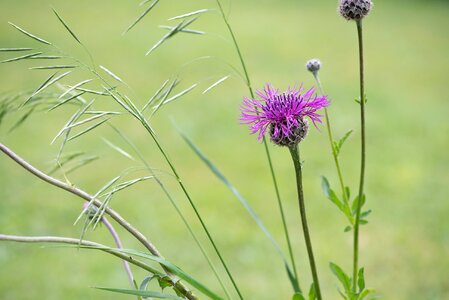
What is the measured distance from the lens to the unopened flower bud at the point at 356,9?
797 mm

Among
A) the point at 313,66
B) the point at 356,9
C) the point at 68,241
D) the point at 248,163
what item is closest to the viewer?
the point at 68,241

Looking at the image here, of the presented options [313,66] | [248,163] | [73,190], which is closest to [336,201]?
[313,66]

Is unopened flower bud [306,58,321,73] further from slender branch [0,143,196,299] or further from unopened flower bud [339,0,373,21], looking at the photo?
slender branch [0,143,196,299]

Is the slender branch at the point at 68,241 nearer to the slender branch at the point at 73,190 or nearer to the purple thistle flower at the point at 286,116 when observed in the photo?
the slender branch at the point at 73,190

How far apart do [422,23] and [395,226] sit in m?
3.88

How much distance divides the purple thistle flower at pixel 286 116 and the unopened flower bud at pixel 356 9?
131 mm

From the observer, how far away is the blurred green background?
2.22 meters

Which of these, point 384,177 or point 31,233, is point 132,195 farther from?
point 384,177

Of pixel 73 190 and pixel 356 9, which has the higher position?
pixel 356 9

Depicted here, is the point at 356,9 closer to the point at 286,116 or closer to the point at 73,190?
the point at 286,116

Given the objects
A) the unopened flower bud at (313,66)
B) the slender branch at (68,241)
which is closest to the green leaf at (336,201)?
the unopened flower bud at (313,66)

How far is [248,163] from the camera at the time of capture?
3.07 meters

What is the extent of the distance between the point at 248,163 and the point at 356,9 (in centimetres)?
228

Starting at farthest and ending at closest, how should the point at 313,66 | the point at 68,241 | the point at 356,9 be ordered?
the point at 313,66, the point at 356,9, the point at 68,241
